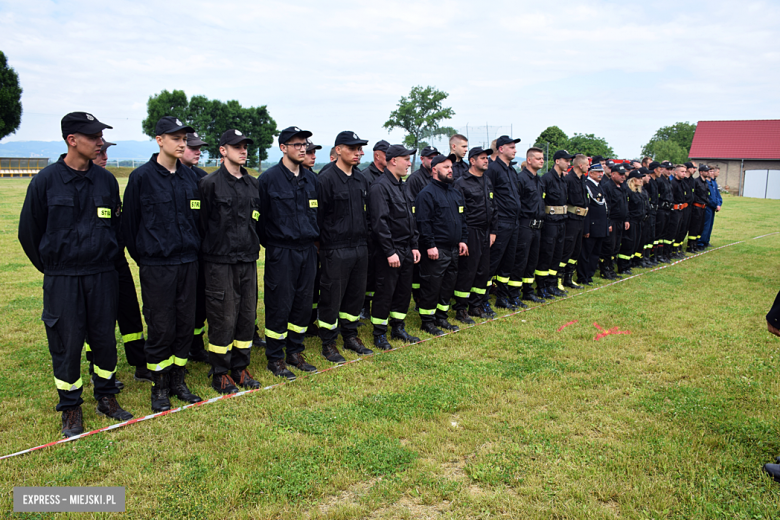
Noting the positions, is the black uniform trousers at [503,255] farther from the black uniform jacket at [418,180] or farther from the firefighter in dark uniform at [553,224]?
the black uniform jacket at [418,180]

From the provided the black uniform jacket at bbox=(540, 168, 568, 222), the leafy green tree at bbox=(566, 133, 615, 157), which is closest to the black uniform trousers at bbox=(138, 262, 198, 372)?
A: the black uniform jacket at bbox=(540, 168, 568, 222)

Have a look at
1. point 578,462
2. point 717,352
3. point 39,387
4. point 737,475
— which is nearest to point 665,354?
point 717,352

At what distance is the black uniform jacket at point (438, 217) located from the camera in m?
6.50

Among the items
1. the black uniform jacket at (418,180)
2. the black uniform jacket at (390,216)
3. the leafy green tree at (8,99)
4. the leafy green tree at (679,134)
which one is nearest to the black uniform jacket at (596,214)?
the black uniform jacket at (418,180)

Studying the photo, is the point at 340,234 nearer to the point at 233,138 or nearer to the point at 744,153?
the point at 233,138

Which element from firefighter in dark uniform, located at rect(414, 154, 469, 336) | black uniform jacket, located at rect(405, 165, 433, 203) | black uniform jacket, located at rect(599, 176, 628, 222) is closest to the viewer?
firefighter in dark uniform, located at rect(414, 154, 469, 336)

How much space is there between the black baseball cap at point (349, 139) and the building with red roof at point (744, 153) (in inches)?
1788

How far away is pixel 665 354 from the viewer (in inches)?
227

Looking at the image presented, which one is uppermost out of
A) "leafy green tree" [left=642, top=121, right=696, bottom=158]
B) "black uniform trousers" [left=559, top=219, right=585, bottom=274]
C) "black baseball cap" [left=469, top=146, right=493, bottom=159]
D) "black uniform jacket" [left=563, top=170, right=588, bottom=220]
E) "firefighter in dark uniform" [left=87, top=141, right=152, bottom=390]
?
"leafy green tree" [left=642, top=121, right=696, bottom=158]

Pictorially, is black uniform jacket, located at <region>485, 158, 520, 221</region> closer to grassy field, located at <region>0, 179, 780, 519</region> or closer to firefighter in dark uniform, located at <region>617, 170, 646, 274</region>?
grassy field, located at <region>0, 179, 780, 519</region>

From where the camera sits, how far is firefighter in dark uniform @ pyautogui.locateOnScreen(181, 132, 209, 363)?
497 cm

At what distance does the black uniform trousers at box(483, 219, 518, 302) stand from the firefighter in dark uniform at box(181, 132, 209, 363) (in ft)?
13.6

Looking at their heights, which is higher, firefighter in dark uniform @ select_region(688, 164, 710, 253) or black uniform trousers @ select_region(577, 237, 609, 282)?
firefighter in dark uniform @ select_region(688, 164, 710, 253)

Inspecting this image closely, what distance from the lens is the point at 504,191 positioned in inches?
304
